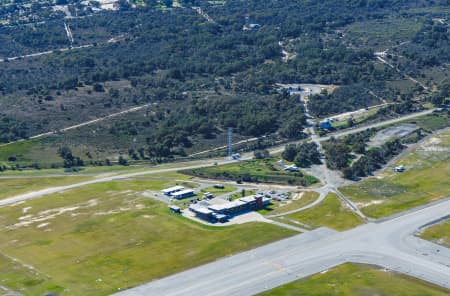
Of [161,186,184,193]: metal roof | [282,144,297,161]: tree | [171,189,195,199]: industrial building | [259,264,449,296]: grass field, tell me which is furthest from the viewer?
[282,144,297,161]: tree

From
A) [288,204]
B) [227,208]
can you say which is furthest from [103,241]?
[288,204]

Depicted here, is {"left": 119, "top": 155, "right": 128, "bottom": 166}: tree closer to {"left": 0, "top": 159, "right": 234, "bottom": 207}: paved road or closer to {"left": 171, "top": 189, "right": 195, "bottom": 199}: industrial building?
{"left": 0, "top": 159, "right": 234, "bottom": 207}: paved road

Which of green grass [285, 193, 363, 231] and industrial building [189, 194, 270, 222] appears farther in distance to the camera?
industrial building [189, 194, 270, 222]

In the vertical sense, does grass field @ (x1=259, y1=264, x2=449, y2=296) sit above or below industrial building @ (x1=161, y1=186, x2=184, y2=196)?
below

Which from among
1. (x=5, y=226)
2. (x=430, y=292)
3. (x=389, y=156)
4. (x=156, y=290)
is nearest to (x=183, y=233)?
(x=156, y=290)

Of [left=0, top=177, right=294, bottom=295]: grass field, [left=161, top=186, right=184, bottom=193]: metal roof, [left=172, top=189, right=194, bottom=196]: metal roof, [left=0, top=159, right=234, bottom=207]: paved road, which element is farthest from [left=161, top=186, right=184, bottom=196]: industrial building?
[left=0, top=159, right=234, bottom=207]: paved road

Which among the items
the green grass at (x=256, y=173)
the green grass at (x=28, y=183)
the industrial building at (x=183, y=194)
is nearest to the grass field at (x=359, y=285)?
the green grass at (x=256, y=173)


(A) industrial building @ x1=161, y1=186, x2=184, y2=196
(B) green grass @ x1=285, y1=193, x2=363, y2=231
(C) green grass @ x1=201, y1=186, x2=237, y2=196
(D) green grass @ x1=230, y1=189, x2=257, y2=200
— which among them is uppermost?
(A) industrial building @ x1=161, y1=186, x2=184, y2=196
